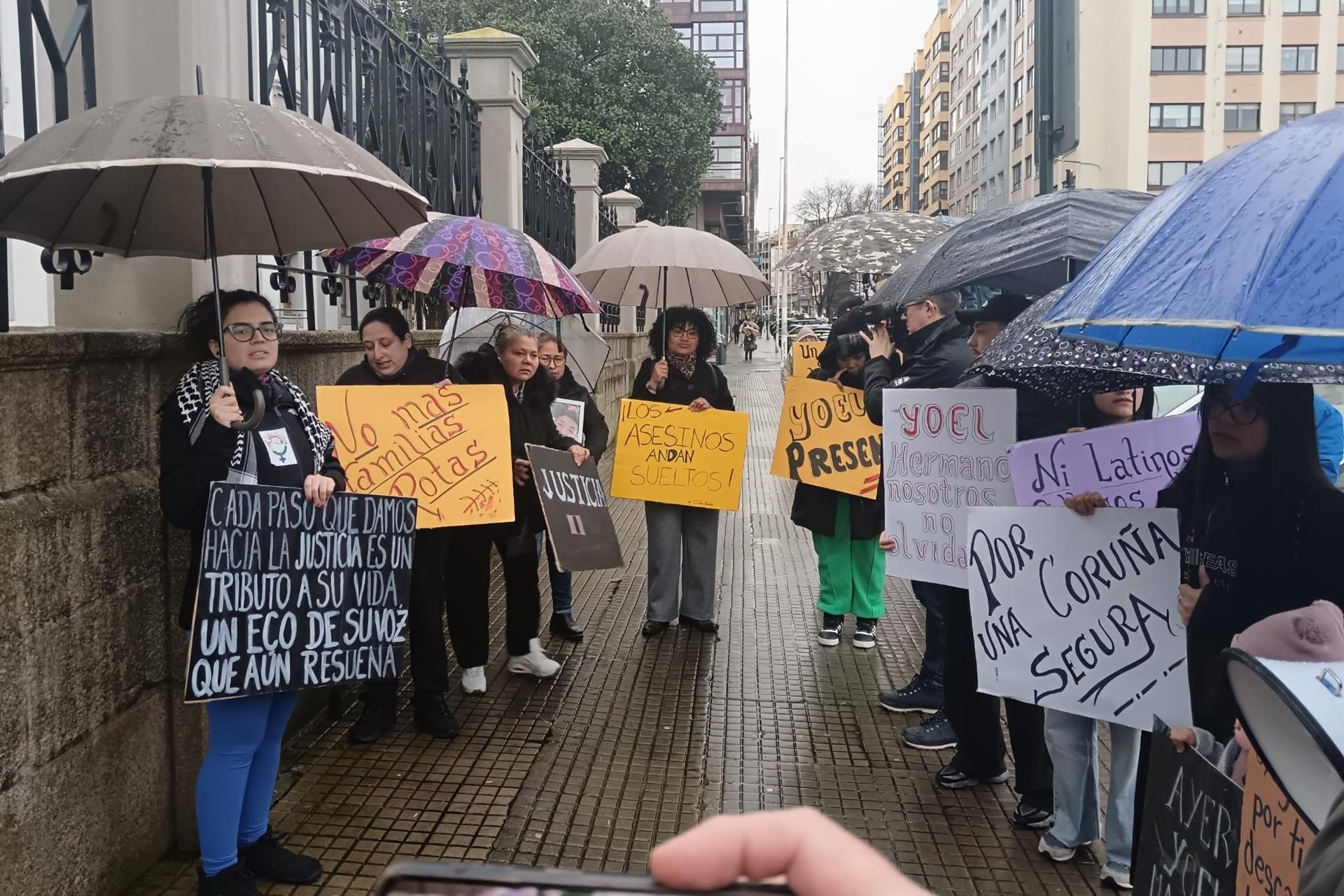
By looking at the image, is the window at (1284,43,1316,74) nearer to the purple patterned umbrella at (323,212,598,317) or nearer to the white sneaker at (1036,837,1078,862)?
the purple patterned umbrella at (323,212,598,317)

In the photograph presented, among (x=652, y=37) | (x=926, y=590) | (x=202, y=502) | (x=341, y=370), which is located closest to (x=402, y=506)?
(x=202, y=502)

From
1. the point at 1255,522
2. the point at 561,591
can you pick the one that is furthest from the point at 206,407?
the point at 561,591

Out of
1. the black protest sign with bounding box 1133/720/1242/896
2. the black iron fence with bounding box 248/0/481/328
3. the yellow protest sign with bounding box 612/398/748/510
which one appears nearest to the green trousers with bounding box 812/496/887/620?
the yellow protest sign with bounding box 612/398/748/510

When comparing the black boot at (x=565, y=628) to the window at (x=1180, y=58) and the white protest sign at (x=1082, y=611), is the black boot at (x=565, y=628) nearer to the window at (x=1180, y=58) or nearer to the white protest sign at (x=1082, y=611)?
the white protest sign at (x=1082, y=611)

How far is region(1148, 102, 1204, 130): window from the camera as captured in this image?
58094mm

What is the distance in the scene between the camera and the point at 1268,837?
6.68ft

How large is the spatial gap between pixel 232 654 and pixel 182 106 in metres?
1.56

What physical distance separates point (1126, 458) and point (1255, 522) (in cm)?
108

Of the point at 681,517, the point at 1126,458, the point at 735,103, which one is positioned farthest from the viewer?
the point at 735,103

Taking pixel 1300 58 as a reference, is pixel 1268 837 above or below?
below

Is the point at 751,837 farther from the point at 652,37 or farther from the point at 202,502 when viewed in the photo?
the point at 652,37

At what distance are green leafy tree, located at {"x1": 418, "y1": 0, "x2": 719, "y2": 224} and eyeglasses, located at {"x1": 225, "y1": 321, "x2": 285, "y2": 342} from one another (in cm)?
2221

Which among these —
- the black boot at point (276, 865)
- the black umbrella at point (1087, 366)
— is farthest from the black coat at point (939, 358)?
the black boot at point (276, 865)

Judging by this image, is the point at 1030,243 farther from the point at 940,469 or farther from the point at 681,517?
the point at 681,517
